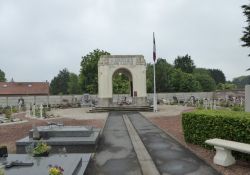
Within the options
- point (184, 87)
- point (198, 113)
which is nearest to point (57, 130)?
point (198, 113)

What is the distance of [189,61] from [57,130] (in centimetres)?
8043

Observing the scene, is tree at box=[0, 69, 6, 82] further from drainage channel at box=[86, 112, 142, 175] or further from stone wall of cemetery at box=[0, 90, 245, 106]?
drainage channel at box=[86, 112, 142, 175]

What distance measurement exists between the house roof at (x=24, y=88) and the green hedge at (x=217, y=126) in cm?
5275

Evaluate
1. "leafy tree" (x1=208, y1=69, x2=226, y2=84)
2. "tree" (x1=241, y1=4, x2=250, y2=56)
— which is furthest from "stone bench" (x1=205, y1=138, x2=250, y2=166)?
"leafy tree" (x1=208, y1=69, x2=226, y2=84)

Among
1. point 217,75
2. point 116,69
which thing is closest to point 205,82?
point 217,75

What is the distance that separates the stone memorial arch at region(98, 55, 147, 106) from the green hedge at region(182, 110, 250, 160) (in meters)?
24.9

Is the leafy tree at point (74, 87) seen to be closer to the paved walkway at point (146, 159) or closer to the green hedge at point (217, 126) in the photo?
the paved walkway at point (146, 159)

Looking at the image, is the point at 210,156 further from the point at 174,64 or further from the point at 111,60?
the point at 174,64

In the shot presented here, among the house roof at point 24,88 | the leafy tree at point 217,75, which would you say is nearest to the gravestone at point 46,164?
the house roof at point 24,88

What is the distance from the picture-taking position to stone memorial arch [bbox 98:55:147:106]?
37.2m

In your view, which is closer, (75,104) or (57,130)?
(57,130)

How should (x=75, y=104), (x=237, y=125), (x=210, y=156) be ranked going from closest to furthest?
(x=237, y=125) < (x=210, y=156) < (x=75, y=104)

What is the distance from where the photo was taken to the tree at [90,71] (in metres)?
64.2

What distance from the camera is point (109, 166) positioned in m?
9.10
